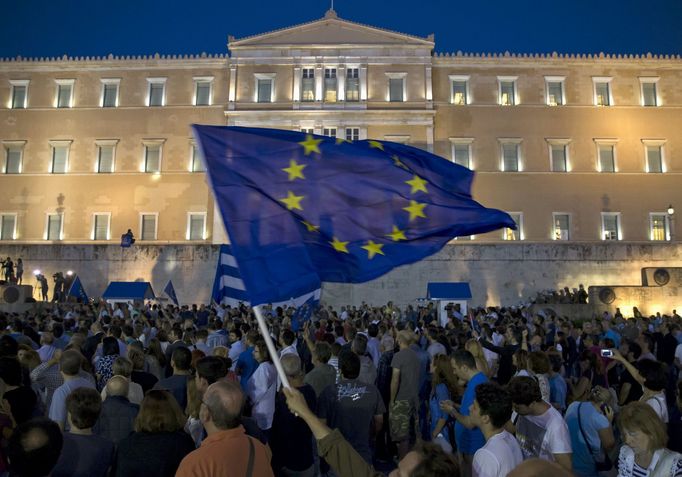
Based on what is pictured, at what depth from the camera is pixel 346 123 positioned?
3512 cm

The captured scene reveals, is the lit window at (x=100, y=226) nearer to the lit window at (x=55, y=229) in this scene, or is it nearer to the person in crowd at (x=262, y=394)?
the lit window at (x=55, y=229)

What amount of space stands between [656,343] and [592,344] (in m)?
3.60

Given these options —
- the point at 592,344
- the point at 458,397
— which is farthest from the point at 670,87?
the point at 458,397

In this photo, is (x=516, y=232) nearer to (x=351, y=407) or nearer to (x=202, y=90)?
(x=202, y=90)

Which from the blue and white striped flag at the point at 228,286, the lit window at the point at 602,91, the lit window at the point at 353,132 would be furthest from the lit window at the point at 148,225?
the lit window at the point at 602,91

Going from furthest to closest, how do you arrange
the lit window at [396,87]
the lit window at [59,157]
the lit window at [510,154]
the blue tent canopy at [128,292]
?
the lit window at [59,157] → the lit window at [510,154] → the lit window at [396,87] → the blue tent canopy at [128,292]

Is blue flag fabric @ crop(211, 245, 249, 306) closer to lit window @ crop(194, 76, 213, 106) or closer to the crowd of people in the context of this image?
the crowd of people

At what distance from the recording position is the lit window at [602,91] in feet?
122

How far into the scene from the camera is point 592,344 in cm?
944

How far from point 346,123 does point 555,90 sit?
42.0ft

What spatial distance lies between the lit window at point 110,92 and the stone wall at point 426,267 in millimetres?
9526

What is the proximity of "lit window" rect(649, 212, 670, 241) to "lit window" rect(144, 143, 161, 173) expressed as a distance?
2812 cm

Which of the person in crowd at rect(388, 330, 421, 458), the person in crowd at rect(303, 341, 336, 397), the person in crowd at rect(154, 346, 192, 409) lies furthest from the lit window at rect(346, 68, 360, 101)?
the person in crowd at rect(154, 346, 192, 409)

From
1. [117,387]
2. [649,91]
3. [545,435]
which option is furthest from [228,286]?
[649,91]
